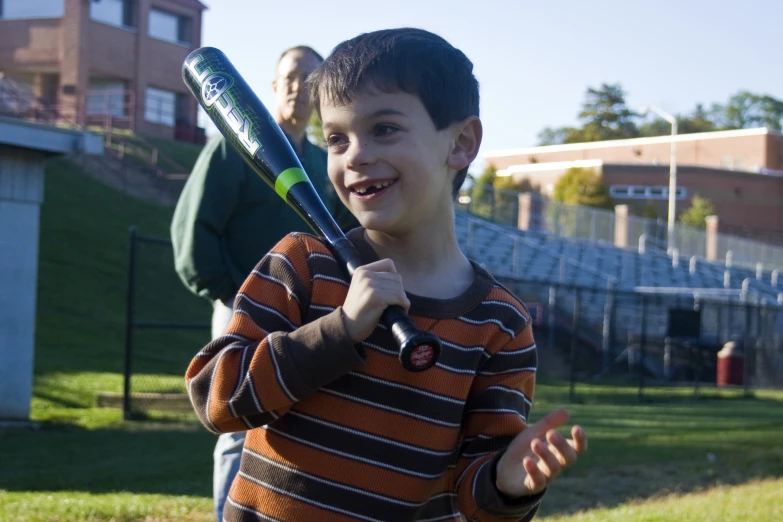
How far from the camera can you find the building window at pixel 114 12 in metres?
39.8

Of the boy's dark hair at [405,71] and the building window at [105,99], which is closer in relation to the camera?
the boy's dark hair at [405,71]

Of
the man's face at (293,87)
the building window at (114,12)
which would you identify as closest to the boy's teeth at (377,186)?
the man's face at (293,87)

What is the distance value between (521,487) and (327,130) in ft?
3.13

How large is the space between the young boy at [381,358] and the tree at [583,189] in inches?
2047

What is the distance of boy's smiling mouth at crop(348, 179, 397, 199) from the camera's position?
2.51 meters

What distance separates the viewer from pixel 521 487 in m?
2.37

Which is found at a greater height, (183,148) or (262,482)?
(183,148)

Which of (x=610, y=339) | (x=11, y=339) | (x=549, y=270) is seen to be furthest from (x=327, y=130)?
(x=549, y=270)

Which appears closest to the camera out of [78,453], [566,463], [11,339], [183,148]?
[566,463]

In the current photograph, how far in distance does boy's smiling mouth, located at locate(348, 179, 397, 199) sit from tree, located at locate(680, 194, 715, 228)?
55.6 metres

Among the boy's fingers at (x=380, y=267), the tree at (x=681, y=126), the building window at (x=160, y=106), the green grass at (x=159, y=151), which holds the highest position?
the tree at (x=681, y=126)

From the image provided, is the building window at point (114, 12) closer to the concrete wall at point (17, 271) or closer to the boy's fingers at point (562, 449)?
the concrete wall at point (17, 271)

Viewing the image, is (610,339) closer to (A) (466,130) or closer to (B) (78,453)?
(B) (78,453)

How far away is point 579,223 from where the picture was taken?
36.7 metres
